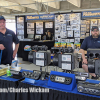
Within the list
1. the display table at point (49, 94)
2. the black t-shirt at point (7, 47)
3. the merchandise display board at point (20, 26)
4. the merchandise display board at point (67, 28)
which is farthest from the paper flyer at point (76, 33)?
the display table at point (49, 94)

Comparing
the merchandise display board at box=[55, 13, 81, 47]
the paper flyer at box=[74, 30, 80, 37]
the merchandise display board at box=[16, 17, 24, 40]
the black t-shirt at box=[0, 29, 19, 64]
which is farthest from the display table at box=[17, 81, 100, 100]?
the merchandise display board at box=[16, 17, 24, 40]

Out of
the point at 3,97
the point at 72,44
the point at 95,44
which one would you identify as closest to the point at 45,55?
the point at 3,97

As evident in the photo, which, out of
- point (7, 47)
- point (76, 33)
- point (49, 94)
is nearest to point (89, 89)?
point (49, 94)

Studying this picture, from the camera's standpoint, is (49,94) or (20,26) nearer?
(49,94)

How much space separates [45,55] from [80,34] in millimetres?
5328

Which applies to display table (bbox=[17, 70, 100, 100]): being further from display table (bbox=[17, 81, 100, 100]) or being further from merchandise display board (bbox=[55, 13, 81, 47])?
merchandise display board (bbox=[55, 13, 81, 47])

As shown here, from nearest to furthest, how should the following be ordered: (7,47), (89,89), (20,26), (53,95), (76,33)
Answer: (89,89) → (53,95) → (7,47) → (76,33) → (20,26)

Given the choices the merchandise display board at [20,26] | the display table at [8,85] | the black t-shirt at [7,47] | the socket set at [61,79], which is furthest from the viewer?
the merchandise display board at [20,26]

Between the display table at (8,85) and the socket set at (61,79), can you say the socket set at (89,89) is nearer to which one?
the socket set at (61,79)

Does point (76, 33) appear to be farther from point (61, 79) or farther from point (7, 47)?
point (61, 79)

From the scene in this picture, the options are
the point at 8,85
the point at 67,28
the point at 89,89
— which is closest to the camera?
the point at 89,89

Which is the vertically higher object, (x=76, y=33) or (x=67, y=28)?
(x=67, y=28)

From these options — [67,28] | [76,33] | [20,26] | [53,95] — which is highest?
[20,26]

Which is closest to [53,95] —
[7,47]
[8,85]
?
[8,85]
